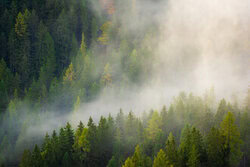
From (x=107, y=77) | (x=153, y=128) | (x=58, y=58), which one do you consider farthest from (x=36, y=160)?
(x=58, y=58)

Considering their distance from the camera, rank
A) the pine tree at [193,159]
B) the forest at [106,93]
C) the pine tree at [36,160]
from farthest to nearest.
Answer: the forest at [106,93] → the pine tree at [36,160] → the pine tree at [193,159]

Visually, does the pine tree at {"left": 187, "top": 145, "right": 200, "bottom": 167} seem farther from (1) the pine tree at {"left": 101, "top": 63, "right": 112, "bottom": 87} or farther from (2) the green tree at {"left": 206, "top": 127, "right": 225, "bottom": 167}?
(1) the pine tree at {"left": 101, "top": 63, "right": 112, "bottom": 87}

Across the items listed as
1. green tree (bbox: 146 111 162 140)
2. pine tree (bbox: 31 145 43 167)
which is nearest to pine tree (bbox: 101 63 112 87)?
green tree (bbox: 146 111 162 140)

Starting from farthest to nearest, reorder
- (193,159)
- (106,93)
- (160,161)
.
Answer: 1. (106,93)
2. (193,159)
3. (160,161)

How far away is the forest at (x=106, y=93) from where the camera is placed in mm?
65438

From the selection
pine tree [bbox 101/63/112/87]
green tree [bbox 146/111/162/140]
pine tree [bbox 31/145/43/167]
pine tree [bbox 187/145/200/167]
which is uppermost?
pine tree [bbox 101/63/112/87]

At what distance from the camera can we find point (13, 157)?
83.3 m

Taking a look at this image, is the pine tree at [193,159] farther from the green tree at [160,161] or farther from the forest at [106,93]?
the green tree at [160,161]

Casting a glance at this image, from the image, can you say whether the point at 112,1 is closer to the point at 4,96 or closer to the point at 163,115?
the point at 4,96

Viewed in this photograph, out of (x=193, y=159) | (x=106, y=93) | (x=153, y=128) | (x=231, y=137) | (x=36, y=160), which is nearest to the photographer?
(x=193, y=159)

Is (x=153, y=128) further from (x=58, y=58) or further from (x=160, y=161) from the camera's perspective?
(x=58, y=58)

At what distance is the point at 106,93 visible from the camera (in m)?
107

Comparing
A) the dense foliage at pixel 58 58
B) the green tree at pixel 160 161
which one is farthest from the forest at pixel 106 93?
the dense foliage at pixel 58 58

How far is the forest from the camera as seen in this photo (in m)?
65.4
